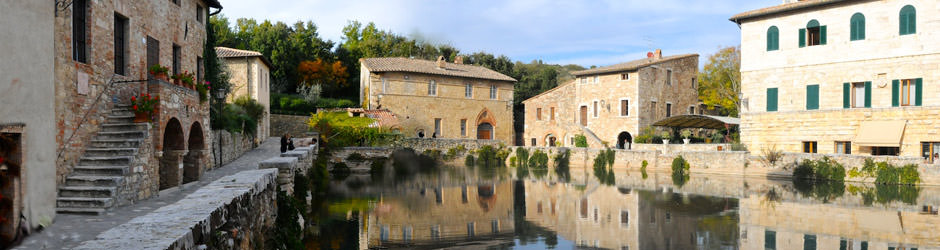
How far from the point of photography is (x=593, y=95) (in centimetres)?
3778

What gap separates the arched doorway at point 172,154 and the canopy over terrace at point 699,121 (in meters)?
25.0

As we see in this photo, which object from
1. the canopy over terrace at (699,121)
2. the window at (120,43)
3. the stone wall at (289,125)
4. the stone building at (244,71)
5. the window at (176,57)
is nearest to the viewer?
the window at (120,43)

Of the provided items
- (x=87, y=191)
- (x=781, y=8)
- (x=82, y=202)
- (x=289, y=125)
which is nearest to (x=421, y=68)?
(x=289, y=125)

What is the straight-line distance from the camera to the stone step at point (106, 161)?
28.0ft

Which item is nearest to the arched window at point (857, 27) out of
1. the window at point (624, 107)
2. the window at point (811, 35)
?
the window at point (811, 35)

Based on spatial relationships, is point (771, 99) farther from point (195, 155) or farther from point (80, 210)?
point (80, 210)

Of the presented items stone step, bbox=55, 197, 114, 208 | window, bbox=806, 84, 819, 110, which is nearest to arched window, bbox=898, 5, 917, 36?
window, bbox=806, 84, 819, 110

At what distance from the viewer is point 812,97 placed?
24.9 metres

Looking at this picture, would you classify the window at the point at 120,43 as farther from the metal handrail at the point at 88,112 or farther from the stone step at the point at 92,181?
the stone step at the point at 92,181

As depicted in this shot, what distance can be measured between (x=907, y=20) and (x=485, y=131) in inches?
964

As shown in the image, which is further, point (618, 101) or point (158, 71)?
point (618, 101)

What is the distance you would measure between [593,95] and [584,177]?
40.3 feet

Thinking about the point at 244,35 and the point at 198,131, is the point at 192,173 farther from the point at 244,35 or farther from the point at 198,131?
the point at 244,35

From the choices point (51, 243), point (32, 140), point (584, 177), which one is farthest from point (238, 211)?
point (584, 177)
